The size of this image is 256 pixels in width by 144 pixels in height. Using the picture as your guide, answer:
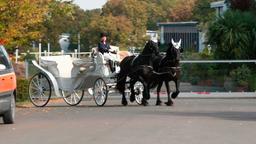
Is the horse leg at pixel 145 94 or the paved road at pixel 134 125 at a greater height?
the horse leg at pixel 145 94

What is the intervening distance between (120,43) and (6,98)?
6077 centimetres

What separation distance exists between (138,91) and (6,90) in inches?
283

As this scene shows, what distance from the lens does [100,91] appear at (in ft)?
75.3

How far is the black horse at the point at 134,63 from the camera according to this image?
22250 millimetres

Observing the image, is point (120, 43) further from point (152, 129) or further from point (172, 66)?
point (152, 129)

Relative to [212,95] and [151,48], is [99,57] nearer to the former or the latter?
[151,48]

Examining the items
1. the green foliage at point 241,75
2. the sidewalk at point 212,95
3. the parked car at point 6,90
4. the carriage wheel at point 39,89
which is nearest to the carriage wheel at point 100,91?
the carriage wheel at point 39,89

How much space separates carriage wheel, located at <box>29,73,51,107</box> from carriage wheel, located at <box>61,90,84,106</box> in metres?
0.68

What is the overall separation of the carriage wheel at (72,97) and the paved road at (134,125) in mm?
1287

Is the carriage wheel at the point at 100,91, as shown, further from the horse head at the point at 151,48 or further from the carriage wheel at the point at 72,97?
the horse head at the point at 151,48

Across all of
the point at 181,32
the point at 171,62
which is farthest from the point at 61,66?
the point at 181,32

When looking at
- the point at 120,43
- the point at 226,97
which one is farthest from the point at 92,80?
the point at 120,43

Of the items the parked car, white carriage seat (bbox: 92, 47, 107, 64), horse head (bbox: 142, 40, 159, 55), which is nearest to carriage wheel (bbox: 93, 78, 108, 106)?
white carriage seat (bbox: 92, 47, 107, 64)

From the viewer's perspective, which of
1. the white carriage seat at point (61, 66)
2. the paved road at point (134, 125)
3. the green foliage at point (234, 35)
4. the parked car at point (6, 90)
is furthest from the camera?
the green foliage at point (234, 35)
